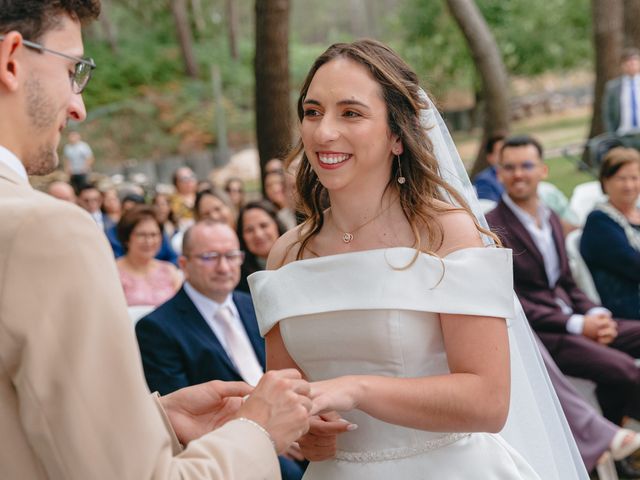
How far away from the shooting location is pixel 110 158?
26.5 meters

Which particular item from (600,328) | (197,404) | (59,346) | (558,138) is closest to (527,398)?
(197,404)

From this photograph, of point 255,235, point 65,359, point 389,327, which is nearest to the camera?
point 65,359

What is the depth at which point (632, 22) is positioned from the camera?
13180mm

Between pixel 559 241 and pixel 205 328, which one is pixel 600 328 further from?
pixel 205 328

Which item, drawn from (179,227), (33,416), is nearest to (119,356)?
(33,416)

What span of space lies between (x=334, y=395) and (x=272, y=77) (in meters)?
8.04

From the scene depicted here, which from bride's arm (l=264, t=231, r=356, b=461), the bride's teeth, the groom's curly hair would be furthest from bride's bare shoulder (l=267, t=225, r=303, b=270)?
the groom's curly hair

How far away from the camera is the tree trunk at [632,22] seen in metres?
13.1

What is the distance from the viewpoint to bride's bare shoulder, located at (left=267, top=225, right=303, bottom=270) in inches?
114

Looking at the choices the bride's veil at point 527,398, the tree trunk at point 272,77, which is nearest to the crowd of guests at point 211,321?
the bride's veil at point 527,398

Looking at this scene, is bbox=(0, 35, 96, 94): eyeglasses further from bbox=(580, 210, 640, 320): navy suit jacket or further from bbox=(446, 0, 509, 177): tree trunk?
bbox=(446, 0, 509, 177): tree trunk

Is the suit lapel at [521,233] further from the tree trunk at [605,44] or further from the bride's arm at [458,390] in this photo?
the tree trunk at [605,44]

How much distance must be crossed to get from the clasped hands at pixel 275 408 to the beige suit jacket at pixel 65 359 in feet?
1.24

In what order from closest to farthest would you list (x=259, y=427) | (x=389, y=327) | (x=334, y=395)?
(x=259, y=427)
(x=334, y=395)
(x=389, y=327)
